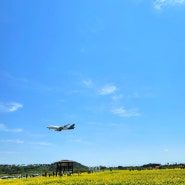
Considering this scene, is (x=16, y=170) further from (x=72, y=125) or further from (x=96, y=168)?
(x=72, y=125)

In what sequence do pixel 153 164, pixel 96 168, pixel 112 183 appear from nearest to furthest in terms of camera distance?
pixel 112 183 → pixel 96 168 → pixel 153 164

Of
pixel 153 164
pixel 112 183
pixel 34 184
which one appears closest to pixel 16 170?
pixel 153 164

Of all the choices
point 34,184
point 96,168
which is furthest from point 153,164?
point 34,184

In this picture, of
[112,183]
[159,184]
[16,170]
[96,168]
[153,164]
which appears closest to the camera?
[159,184]

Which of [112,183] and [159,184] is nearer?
[159,184]

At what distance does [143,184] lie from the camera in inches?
1373

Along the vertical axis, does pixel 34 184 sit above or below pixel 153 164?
below

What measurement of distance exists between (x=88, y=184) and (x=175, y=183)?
33.1 ft

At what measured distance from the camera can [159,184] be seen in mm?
34281

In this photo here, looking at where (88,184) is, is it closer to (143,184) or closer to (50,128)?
(143,184)

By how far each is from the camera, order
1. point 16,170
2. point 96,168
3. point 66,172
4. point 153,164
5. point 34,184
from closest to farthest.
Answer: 1. point 34,184
2. point 66,172
3. point 96,168
4. point 153,164
5. point 16,170

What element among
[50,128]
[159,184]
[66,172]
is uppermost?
[50,128]

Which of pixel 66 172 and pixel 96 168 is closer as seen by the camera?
pixel 66 172

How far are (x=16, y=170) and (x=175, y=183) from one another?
350ft
